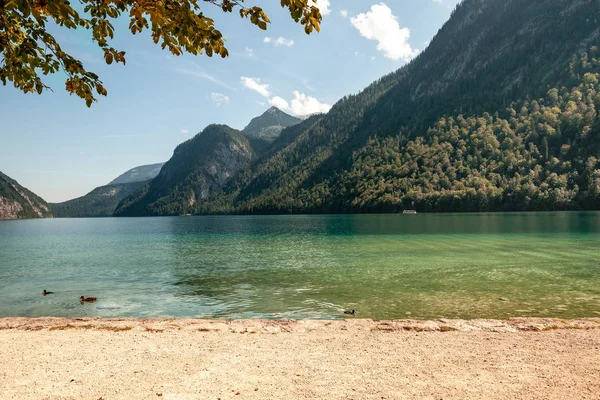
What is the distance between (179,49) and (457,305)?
69.3 ft

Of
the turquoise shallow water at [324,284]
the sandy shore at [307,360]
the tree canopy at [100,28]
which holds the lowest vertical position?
the turquoise shallow water at [324,284]

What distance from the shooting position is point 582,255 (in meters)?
43.4

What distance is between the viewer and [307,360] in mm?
12273

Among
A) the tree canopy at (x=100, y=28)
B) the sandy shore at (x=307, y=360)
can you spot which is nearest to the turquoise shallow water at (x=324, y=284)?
the sandy shore at (x=307, y=360)

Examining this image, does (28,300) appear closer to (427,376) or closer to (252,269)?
(252,269)

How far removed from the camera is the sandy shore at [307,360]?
31.3 feet

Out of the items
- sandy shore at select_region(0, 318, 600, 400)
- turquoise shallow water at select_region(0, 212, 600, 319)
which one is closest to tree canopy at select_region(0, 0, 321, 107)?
sandy shore at select_region(0, 318, 600, 400)

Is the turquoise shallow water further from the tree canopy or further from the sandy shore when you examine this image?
the tree canopy

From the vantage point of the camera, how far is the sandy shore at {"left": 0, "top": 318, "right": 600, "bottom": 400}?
953 centimetres

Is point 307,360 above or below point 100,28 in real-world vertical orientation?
below

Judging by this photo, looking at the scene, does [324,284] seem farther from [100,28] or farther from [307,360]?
[100,28]

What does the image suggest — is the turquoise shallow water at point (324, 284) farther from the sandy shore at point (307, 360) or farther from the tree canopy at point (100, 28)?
the tree canopy at point (100, 28)

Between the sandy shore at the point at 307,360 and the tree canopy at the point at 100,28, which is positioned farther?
the sandy shore at the point at 307,360

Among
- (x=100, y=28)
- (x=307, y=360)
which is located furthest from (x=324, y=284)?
(x=100, y=28)
